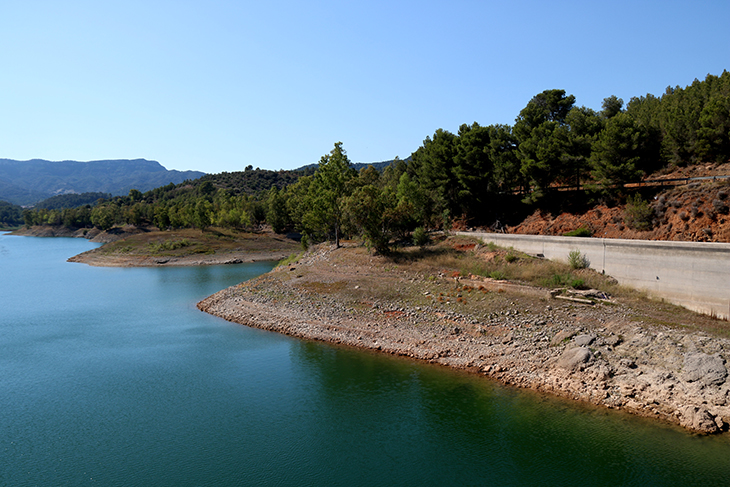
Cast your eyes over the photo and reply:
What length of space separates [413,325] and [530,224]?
23.9 m

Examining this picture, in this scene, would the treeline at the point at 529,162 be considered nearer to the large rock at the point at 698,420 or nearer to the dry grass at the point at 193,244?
the large rock at the point at 698,420

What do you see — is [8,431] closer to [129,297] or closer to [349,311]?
[349,311]

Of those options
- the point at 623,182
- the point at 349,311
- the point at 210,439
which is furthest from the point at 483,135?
the point at 210,439

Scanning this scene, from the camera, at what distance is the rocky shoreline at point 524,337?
834 inches

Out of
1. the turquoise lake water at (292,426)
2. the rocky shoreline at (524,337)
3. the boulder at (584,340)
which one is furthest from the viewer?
the boulder at (584,340)

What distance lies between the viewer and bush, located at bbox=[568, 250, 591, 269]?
33844 mm

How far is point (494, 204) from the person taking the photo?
175ft

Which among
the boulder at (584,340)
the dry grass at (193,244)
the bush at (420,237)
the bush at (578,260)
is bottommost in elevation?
the boulder at (584,340)

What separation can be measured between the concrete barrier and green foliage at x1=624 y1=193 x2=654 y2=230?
27.3 feet

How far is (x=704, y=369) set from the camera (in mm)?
21281

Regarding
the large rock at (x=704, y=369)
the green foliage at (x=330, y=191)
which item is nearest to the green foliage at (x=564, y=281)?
the large rock at (x=704, y=369)

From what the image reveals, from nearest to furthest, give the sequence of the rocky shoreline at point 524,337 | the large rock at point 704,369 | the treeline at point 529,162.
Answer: the large rock at point 704,369 → the rocky shoreline at point 524,337 → the treeline at point 529,162

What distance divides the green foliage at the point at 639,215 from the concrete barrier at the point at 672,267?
8.33 m

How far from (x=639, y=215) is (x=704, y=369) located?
20.7 meters
